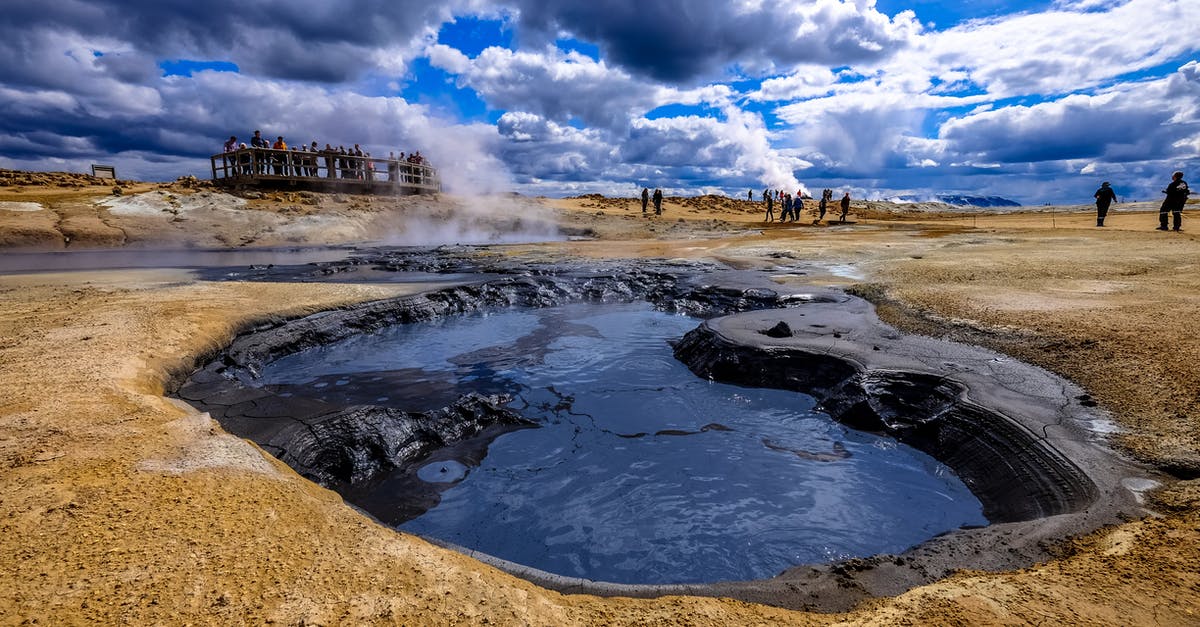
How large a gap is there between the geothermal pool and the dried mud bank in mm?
219

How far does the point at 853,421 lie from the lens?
4906 millimetres

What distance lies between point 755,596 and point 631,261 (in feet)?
39.9

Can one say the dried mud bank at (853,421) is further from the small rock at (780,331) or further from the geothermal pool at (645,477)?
the geothermal pool at (645,477)

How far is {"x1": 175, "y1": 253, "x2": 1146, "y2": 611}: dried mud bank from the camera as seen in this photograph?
8.65 feet

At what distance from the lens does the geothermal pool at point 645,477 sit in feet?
11.1

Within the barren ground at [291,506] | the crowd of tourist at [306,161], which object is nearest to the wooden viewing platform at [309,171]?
the crowd of tourist at [306,161]

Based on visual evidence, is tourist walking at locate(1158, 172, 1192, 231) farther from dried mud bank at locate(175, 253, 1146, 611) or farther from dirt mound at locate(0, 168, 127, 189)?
dirt mound at locate(0, 168, 127, 189)

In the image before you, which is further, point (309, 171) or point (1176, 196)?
point (309, 171)

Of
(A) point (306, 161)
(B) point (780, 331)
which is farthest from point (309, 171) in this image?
(B) point (780, 331)

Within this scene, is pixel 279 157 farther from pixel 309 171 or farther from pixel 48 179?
pixel 48 179

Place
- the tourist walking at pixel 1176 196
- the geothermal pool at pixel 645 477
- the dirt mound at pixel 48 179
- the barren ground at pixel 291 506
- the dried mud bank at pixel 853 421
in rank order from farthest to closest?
the dirt mound at pixel 48 179
the tourist walking at pixel 1176 196
the geothermal pool at pixel 645 477
the dried mud bank at pixel 853 421
the barren ground at pixel 291 506

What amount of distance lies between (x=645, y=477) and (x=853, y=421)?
198 cm

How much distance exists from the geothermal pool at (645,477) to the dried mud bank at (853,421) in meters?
0.22

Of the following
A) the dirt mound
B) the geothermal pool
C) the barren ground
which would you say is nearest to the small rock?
the geothermal pool
